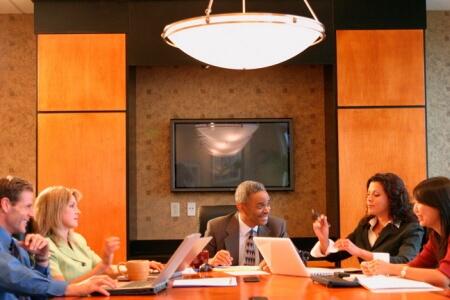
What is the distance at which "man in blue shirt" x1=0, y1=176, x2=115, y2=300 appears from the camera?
98.3 inches

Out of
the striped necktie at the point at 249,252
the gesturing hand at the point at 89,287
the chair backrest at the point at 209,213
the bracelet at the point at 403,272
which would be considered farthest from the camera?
the chair backrest at the point at 209,213

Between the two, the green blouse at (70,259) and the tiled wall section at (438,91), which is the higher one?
the tiled wall section at (438,91)

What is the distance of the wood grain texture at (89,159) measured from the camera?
17.0 ft

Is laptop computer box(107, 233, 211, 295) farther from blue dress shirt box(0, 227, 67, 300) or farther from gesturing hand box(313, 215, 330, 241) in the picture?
gesturing hand box(313, 215, 330, 241)

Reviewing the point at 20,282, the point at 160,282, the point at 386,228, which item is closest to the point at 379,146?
the point at 386,228

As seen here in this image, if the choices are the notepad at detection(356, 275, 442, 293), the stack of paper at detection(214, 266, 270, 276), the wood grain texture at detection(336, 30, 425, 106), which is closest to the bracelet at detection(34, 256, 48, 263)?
the stack of paper at detection(214, 266, 270, 276)

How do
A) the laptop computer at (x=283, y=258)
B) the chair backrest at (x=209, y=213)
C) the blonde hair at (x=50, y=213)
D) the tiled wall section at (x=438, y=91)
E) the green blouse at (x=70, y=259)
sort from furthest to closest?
the tiled wall section at (x=438, y=91) → the chair backrest at (x=209, y=213) → the blonde hair at (x=50, y=213) → the green blouse at (x=70, y=259) → the laptop computer at (x=283, y=258)

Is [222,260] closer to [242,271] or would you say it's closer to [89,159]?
[242,271]

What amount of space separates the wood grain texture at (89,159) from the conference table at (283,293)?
2.30 metres

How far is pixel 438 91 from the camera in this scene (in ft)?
18.8

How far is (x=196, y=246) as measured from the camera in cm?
329

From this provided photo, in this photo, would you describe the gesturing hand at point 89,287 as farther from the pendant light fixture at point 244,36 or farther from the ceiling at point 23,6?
the ceiling at point 23,6

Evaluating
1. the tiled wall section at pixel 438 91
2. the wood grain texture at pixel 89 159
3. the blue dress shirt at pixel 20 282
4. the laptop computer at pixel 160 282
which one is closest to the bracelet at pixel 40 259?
the blue dress shirt at pixel 20 282

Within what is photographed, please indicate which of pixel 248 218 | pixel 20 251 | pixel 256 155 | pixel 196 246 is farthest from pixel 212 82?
pixel 20 251
